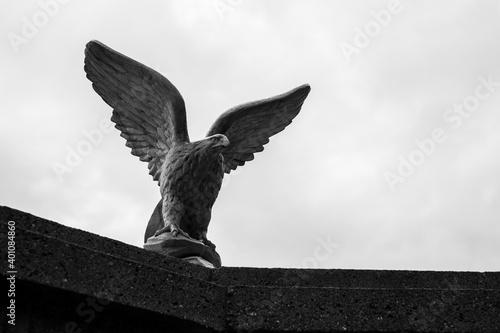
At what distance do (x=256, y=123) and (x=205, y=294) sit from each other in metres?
3.64

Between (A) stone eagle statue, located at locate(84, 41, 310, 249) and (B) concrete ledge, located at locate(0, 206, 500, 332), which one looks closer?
(B) concrete ledge, located at locate(0, 206, 500, 332)

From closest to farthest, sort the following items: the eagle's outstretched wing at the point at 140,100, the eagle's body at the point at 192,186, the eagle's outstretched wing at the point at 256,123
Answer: the eagle's body at the point at 192,186 < the eagle's outstretched wing at the point at 140,100 < the eagle's outstretched wing at the point at 256,123

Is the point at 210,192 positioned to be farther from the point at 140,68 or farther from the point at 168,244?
the point at 140,68

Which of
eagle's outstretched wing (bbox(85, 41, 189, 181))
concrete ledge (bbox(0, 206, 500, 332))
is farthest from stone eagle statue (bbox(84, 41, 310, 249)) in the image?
concrete ledge (bbox(0, 206, 500, 332))

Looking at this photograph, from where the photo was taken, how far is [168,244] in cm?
500

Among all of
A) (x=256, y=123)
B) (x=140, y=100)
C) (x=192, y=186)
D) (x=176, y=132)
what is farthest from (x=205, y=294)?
(x=256, y=123)

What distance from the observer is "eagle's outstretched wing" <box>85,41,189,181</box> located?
5.89 metres

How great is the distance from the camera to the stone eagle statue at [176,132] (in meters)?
5.54

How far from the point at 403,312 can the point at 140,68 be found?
12.4 feet

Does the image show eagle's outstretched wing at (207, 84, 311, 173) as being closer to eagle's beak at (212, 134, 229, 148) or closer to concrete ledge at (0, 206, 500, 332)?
eagle's beak at (212, 134, 229, 148)

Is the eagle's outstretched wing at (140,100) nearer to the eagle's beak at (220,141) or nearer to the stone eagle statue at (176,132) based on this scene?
the stone eagle statue at (176,132)

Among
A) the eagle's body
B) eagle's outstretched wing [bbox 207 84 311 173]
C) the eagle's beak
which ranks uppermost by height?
eagle's outstretched wing [bbox 207 84 311 173]

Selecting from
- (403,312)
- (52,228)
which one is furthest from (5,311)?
(403,312)

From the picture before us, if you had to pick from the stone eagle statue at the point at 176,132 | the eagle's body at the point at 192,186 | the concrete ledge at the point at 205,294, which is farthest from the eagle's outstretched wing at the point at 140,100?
the concrete ledge at the point at 205,294
